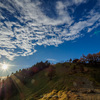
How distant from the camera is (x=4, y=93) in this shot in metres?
37.4

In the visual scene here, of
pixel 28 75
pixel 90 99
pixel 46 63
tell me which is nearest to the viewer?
pixel 90 99

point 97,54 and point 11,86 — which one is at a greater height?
point 97,54

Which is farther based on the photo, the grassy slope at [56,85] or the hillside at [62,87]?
the grassy slope at [56,85]

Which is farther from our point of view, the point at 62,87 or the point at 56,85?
the point at 56,85

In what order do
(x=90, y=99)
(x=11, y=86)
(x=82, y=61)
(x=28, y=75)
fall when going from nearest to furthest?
(x=90, y=99)
(x=11, y=86)
(x=82, y=61)
(x=28, y=75)

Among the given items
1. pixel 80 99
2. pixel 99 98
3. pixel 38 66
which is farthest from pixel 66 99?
pixel 38 66

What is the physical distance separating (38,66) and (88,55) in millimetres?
36769

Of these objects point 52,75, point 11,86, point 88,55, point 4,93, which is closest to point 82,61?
point 88,55

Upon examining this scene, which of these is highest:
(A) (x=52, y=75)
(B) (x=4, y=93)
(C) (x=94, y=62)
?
(C) (x=94, y=62)

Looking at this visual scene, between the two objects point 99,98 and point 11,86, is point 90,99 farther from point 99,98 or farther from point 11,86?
point 11,86

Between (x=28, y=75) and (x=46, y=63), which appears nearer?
(x=28, y=75)

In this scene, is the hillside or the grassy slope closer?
the hillside

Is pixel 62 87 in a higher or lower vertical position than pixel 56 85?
lower

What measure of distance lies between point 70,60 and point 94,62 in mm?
17272
